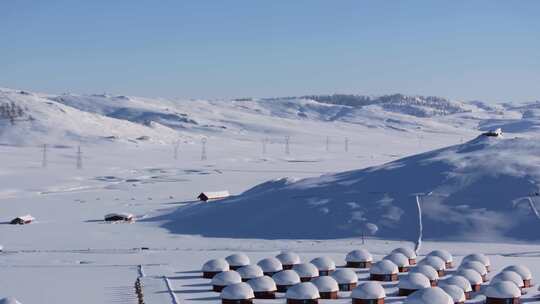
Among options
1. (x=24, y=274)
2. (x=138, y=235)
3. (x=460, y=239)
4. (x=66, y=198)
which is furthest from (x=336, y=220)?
(x=66, y=198)

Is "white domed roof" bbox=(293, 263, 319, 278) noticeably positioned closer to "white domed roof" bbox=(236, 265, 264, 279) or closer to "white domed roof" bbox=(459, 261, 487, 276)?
"white domed roof" bbox=(236, 265, 264, 279)

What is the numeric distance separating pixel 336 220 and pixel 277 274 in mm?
24598

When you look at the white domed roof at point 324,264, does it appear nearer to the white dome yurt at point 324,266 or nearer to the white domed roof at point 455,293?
the white dome yurt at point 324,266

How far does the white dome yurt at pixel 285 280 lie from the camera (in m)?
44.4

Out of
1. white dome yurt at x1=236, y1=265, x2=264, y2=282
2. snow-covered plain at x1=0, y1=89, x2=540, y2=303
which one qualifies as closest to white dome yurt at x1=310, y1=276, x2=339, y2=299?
snow-covered plain at x1=0, y1=89, x2=540, y2=303

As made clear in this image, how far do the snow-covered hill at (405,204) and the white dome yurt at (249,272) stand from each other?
20029 millimetres

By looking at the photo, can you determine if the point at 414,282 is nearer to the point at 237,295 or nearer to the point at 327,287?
the point at 327,287

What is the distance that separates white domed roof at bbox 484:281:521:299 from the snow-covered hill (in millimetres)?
23136

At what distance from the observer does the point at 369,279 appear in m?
48.8

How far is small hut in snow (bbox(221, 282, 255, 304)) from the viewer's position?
40719mm

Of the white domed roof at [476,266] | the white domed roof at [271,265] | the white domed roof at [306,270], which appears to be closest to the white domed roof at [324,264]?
the white domed roof at [306,270]

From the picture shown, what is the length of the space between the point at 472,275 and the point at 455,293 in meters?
4.96

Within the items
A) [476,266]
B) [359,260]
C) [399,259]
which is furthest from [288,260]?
[476,266]

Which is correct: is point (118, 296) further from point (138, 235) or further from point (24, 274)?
point (138, 235)
